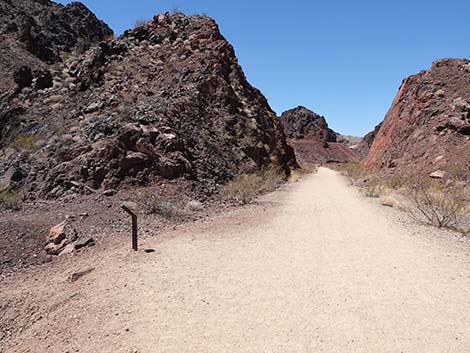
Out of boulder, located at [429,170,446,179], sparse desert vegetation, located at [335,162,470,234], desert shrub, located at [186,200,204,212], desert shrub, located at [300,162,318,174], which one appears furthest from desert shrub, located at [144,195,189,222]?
desert shrub, located at [300,162,318,174]

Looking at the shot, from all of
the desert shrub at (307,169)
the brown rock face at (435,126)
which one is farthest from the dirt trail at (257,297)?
the desert shrub at (307,169)

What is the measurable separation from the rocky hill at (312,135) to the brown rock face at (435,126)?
184 ft

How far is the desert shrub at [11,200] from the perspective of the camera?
440 inches

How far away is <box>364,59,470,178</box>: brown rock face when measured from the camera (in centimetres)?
1795

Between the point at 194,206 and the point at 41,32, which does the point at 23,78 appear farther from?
the point at 194,206

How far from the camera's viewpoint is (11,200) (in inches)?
452

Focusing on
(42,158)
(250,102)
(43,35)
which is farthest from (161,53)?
(43,35)

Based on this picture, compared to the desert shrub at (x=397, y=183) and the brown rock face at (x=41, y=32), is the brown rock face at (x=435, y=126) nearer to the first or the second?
the desert shrub at (x=397, y=183)

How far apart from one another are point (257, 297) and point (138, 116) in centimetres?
1183

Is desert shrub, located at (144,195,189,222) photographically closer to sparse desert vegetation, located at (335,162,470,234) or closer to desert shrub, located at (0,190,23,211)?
desert shrub, located at (0,190,23,211)

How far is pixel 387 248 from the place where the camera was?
7461 mm

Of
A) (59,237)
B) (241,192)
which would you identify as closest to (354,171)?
(241,192)

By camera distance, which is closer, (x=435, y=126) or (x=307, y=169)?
(x=435, y=126)

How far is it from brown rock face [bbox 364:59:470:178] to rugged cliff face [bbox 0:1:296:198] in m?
8.02
